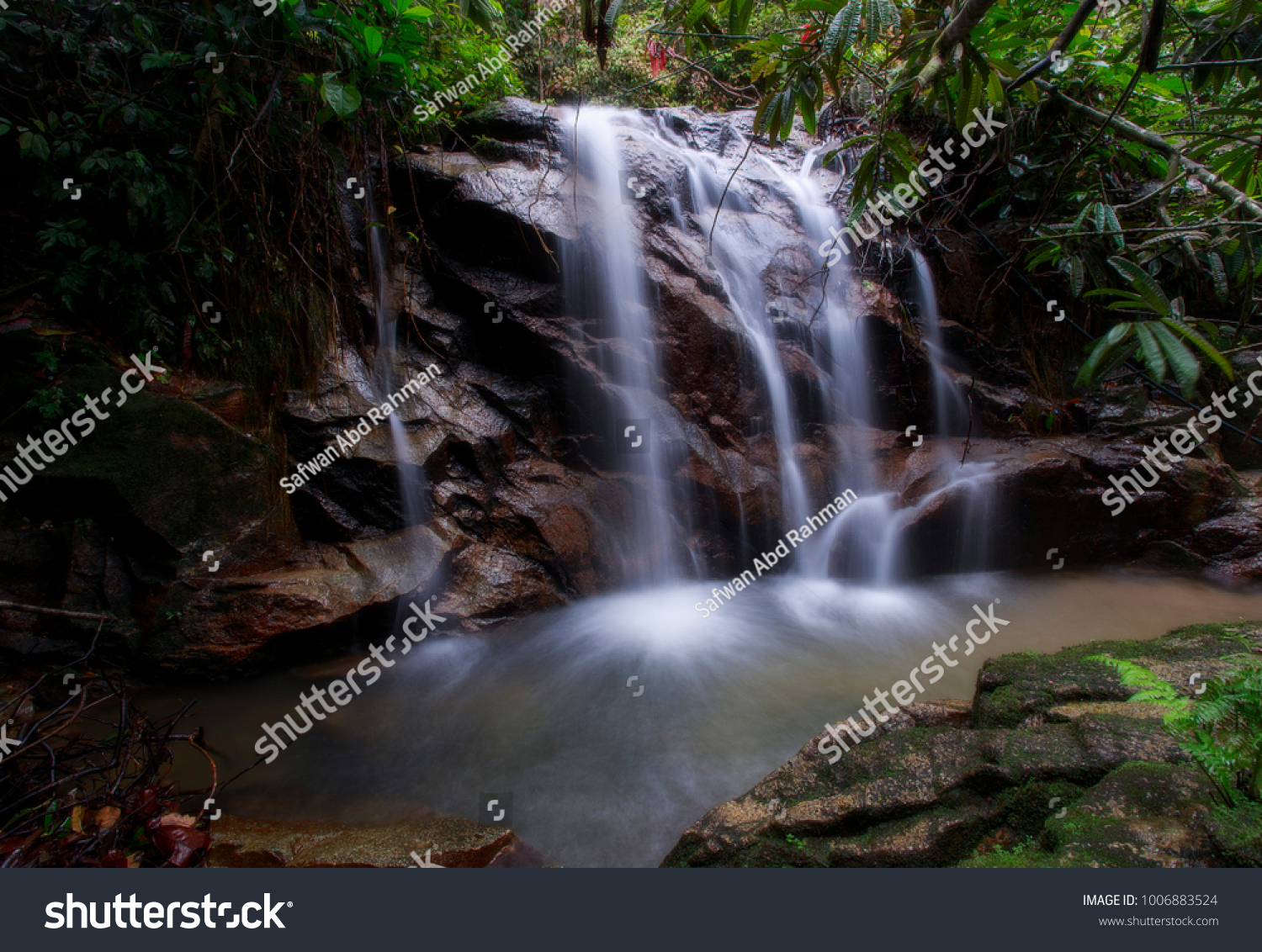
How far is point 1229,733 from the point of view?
1.45 metres

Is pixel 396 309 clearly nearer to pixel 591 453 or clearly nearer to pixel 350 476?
pixel 350 476

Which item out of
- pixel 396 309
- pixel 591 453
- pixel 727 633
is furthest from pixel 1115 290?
pixel 396 309

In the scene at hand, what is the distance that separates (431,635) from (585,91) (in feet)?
30.5

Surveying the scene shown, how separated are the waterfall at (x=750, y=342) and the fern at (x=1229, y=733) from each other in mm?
3792

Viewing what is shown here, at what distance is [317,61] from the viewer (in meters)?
4.20

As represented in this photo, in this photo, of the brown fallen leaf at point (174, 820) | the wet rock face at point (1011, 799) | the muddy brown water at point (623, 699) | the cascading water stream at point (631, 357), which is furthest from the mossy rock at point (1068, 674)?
the brown fallen leaf at point (174, 820)

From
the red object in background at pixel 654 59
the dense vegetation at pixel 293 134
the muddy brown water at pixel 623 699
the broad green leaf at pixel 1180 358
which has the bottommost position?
the muddy brown water at pixel 623 699

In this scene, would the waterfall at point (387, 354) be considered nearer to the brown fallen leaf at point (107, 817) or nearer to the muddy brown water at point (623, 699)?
the muddy brown water at point (623, 699)

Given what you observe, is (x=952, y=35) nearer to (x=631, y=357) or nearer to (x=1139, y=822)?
(x=1139, y=822)

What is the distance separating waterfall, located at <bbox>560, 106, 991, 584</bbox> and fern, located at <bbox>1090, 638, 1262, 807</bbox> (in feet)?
12.4

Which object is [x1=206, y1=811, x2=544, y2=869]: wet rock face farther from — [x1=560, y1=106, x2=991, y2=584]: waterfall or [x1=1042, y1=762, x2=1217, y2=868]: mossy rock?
[x1=560, y1=106, x2=991, y2=584]: waterfall

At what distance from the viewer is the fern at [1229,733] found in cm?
141

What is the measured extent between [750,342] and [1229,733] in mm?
4751

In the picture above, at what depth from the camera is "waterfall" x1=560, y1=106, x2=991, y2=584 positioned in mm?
5293
